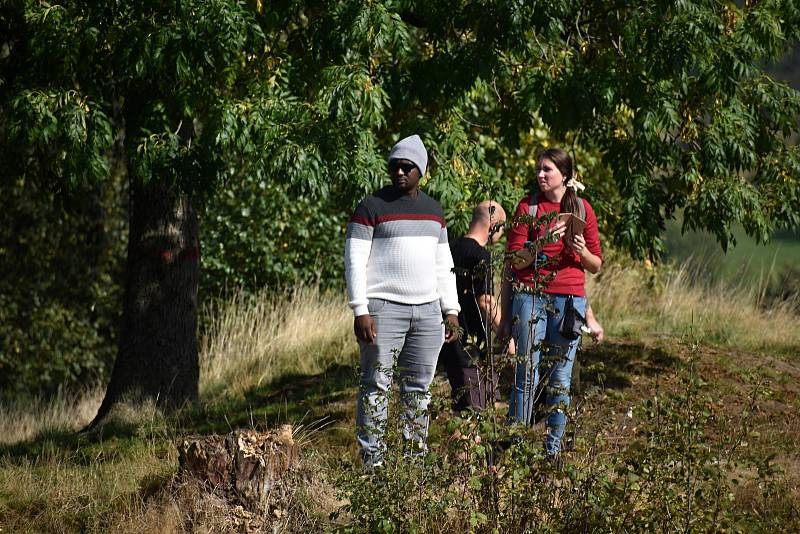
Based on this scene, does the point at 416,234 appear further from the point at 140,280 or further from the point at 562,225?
the point at 140,280

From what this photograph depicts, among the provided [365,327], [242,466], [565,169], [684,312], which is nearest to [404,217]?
[365,327]

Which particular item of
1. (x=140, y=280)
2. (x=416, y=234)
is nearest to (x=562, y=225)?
(x=416, y=234)

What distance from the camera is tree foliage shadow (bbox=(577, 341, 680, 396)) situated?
30.0 feet

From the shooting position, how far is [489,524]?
14.9 ft

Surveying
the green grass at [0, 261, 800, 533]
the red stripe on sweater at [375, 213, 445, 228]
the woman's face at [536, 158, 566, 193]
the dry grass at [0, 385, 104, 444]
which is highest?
the woman's face at [536, 158, 566, 193]

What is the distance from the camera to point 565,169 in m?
6.11

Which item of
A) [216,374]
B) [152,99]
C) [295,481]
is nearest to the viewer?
[295,481]

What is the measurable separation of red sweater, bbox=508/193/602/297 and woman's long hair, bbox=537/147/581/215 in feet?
0.16

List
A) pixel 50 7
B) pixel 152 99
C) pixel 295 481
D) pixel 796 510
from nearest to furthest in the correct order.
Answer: pixel 796 510, pixel 295 481, pixel 50 7, pixel 152 99

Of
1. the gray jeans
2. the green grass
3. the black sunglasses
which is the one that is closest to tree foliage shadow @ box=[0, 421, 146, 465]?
the green grass

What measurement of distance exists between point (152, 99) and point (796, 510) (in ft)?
17.0

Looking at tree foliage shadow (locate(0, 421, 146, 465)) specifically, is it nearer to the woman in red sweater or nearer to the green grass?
the green grass

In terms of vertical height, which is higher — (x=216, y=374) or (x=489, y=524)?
(x=489, y=524)

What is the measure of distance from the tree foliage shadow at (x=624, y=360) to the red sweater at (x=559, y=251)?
296cm
